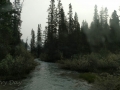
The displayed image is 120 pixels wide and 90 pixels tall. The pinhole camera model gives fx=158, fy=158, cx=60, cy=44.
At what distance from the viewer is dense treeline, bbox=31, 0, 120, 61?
37094 mm

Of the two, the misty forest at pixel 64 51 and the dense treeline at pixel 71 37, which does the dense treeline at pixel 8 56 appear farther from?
the dense treeline at pixel 71 37

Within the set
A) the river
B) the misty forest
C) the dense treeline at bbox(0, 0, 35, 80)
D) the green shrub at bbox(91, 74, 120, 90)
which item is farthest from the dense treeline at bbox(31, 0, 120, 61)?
the green shrub at bbox(91, 74, 120, 90)

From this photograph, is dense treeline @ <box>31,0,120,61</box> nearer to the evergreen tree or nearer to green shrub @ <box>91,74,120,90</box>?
the evergreen tree

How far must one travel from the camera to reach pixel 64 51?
36938mm

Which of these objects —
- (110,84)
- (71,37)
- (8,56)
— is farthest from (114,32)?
(110,84)

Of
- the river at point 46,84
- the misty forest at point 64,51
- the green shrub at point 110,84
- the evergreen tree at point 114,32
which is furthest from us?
the evergreen tree at point 114,32

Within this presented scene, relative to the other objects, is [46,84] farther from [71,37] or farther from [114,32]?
[114,32]

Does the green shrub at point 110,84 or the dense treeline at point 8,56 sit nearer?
the green shrub at point 110,84

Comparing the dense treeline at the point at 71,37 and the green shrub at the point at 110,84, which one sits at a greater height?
the dense treeline at the point at 71,37

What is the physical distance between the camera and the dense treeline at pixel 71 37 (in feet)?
122

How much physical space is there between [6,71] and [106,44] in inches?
1285

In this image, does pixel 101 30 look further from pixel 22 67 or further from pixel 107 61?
pixel 22 67

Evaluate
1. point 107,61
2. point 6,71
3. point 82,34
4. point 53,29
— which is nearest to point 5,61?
point 6,71

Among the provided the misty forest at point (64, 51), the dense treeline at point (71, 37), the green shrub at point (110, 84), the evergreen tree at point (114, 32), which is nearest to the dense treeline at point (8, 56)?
the misty forest at point (64, 51)
